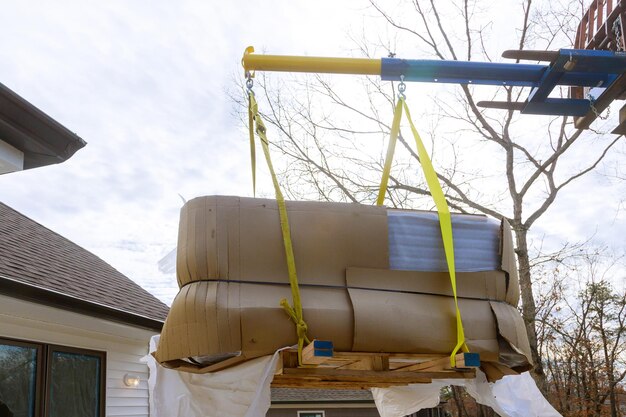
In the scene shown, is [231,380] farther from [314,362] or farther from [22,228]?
[22,228]

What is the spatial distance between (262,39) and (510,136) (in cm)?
462

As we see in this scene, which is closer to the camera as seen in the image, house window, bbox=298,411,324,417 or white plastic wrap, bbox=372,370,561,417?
white plastic wrap, bbox=372,370,561,417

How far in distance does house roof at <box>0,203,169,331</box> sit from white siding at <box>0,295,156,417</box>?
0.12 m

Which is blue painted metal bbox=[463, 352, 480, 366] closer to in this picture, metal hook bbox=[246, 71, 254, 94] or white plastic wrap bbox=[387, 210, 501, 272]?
white plastic wrap bbox=[387, 210, 501, 272]

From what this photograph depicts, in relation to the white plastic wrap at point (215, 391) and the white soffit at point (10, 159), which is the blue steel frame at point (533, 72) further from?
the white soffit at point (10, 159)

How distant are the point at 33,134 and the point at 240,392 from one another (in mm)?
1989

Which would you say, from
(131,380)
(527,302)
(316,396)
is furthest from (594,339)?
(131,380)

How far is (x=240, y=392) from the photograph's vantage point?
2.80 m

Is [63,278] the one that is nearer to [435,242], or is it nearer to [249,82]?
[249,82]

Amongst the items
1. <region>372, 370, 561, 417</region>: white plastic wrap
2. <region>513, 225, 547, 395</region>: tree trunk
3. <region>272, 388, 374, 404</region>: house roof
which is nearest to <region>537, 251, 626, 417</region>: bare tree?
<region>272, 388, 374, 404</region>: house roof

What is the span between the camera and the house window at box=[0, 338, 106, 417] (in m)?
5.25

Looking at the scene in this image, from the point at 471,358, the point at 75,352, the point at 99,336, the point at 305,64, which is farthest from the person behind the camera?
the point at 99,336

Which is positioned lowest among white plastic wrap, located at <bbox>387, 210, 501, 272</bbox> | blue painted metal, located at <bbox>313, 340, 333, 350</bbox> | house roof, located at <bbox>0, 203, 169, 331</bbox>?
blue painted metal, located at <bbox>313, 340, 333, 350</bbox>

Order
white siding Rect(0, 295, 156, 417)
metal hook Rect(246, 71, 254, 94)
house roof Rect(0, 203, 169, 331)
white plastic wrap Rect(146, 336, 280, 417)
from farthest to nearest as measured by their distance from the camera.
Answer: white siding Rect(0, 295, 156, 417) → house roof Rect(0, 203, 169, 331) → metal hook Rect(246, 71, 254, 94) → white plastic wrap Rect(146, 336, 280, 417)
